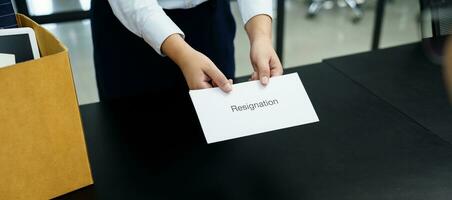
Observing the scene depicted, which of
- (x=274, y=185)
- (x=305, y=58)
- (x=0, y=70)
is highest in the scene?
(x=0, y=70)

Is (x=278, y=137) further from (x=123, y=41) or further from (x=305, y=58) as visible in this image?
(x=305, y=58)

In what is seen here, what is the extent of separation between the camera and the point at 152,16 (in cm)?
86

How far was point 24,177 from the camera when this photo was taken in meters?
0.60

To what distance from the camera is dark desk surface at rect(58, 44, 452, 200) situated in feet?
2.22

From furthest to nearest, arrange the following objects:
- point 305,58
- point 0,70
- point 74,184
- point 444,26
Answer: point 305,58
point 444,26
point 74,184
point 0,70

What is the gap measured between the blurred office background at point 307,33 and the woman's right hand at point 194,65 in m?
1.55

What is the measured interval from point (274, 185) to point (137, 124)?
341 millimetres

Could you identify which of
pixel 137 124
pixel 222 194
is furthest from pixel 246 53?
pixel 222 194

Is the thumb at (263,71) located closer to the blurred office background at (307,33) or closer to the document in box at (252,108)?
the document in box at (252,108)

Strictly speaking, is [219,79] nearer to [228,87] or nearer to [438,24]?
[228,87]

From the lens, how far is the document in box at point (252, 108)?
674 millimetres

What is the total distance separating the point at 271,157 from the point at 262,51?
0.23 meters

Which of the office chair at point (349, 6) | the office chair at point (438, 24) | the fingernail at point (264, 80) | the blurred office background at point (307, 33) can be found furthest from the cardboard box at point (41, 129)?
the office chair at point (349, 6)

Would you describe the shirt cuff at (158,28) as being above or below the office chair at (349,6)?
above
